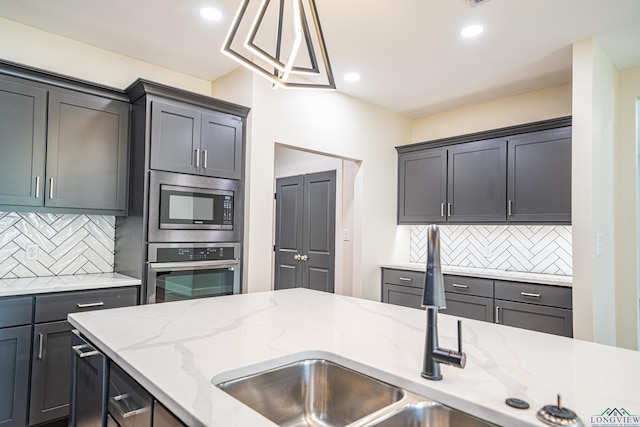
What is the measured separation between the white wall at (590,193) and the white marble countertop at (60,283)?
10.3 feet

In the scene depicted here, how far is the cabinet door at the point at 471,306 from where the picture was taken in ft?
11.0

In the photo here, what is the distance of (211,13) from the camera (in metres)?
2.49

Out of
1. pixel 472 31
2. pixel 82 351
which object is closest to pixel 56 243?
pixel 82 351

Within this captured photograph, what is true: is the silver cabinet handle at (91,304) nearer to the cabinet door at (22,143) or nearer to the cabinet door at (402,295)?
the cabinet door at (22,143)

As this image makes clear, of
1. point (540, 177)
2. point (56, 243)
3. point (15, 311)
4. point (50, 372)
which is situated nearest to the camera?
point (15, 311)

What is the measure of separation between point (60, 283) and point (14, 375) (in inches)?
22.2

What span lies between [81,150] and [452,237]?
370 centimetres

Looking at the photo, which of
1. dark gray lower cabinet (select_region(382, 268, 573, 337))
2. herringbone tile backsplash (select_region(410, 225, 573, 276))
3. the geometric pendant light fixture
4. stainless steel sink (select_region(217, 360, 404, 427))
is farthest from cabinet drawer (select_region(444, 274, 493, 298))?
stainless steel sink (select_region(217, 360, 404, 427))

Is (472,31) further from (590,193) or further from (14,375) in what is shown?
(14,375)

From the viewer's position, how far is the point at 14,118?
8.04 ft

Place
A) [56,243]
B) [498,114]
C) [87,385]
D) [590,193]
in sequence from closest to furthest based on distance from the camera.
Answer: [87,385] < [590,193] < [56,243] < [498,114]

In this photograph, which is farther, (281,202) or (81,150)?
(281,202)

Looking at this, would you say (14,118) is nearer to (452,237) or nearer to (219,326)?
(219,326)

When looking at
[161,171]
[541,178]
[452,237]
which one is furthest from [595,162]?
[161,171]
